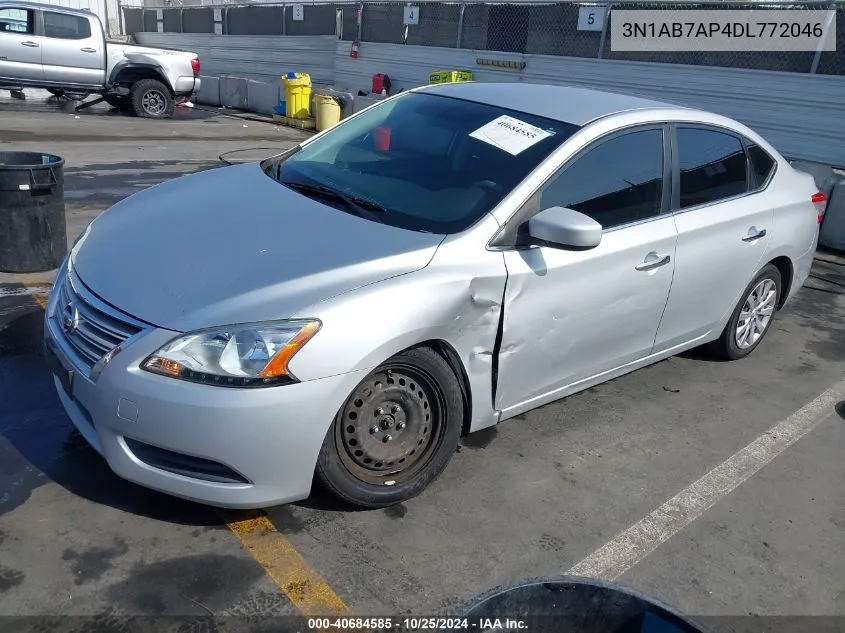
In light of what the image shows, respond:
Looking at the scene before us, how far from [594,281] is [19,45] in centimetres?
1441

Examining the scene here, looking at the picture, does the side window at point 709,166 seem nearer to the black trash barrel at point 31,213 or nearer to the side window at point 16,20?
the black trash barrel at point 31,213

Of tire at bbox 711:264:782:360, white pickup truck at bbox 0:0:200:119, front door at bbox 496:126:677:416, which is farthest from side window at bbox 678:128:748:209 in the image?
white pickup truck at bbox 0:0:200:119

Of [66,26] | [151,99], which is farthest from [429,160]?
[66,26]

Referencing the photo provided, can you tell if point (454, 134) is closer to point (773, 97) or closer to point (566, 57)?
point (773, 97)

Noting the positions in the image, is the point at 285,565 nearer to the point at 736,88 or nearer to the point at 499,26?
the point at 736,88

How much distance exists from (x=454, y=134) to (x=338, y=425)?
5.64 ft

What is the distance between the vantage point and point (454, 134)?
151 inches

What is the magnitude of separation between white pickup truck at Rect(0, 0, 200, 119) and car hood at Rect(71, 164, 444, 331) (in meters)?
12.9

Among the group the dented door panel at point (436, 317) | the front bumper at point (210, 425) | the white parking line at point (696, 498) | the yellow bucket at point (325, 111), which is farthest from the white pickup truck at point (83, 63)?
the white parking line at point (696, 498)

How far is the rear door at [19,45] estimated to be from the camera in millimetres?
14023

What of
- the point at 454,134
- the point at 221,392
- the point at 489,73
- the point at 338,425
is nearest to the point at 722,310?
the point at 454,134

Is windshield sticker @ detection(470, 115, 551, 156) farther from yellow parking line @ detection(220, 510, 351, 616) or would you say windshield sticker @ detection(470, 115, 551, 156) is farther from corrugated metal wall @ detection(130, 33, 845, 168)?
yellow parking line @ detection(220, 510, 351, 616)

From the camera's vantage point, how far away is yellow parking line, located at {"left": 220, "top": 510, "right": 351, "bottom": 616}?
266cm

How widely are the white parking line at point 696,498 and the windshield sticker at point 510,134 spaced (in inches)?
71.6
